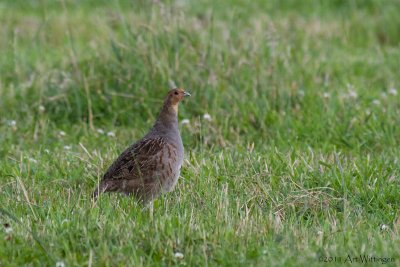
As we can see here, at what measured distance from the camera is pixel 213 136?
792 centimetres

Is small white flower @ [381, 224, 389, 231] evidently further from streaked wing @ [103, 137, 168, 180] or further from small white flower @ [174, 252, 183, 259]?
streaked wing @ [103, 137, 168, 180]

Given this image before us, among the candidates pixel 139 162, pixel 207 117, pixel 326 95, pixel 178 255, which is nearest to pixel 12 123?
pixel 207 117

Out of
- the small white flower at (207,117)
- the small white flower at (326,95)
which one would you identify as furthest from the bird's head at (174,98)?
the small white flower at (326,95)

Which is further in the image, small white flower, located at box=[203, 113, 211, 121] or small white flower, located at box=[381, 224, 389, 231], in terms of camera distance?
small white flower, located at box=[203, 113, 211, 121]

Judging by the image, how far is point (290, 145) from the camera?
768 cm

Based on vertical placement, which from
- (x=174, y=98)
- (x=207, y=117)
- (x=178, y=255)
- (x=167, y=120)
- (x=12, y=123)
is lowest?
(x=12, y=123)

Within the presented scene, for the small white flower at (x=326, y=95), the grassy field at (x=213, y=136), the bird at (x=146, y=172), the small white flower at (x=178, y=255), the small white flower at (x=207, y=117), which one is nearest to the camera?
the small white flower at (x=178, y=255)

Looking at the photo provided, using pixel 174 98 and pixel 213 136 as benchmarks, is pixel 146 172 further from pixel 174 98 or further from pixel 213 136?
pixel 213 136

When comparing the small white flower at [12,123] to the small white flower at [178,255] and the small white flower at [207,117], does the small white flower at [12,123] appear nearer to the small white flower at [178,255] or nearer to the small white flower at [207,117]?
the small white flower at [207,117]

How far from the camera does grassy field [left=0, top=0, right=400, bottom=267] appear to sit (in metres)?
4.83

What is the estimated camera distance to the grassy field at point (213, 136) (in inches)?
190

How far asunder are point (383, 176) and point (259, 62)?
2.84 meters

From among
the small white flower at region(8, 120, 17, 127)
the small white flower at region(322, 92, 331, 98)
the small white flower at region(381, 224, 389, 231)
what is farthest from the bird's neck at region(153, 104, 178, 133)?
the small white flower at region(322, 92, 331, 98)

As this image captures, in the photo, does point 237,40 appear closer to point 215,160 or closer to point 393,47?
point 215,160
